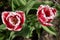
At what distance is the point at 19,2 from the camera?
1.00m

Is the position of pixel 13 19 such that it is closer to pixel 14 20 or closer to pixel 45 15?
pixel 14 20

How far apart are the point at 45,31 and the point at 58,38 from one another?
9cm

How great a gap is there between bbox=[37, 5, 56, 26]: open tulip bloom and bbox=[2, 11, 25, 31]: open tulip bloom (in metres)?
0.08

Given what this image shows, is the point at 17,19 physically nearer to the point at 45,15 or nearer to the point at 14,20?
the point at 14,20

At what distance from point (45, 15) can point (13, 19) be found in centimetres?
16

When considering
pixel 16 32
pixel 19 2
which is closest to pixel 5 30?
pixel 16 32

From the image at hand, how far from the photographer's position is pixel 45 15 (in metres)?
0.90

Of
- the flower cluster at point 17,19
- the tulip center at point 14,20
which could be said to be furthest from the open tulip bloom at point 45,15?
the tulip center at point 14,20

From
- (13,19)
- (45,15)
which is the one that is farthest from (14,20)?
(45,15)

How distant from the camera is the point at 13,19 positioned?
2.93 ft

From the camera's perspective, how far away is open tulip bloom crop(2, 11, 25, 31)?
0.88 m

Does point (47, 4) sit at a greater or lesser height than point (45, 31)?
greater

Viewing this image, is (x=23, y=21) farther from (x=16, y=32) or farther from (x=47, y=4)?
(x=47, y=4)

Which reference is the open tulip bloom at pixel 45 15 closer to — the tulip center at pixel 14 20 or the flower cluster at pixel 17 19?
the flower cluster at pixel 17 19
